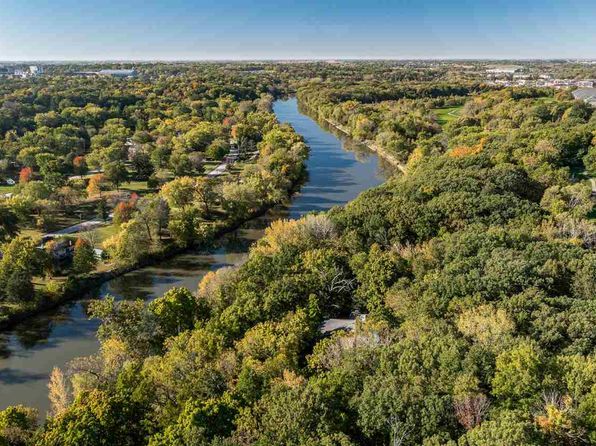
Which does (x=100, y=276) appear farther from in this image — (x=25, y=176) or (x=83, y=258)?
(x=25, y=176)

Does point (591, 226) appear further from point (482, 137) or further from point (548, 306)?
point (482, 137)

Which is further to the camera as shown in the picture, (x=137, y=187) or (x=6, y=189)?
(x=137, y=187)

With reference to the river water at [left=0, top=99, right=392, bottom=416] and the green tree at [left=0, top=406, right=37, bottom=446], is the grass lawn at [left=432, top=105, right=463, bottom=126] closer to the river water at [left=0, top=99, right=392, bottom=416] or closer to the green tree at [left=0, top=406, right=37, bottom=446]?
the river water at [left=0, top=99, right=392, bottom=416]

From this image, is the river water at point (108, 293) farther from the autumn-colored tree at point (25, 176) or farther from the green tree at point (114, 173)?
the autumn-colored tree at point (25, 176)

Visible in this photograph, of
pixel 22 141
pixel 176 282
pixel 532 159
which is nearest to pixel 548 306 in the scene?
pixel 176 282

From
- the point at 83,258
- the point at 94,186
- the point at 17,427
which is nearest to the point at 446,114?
the point at 94,186

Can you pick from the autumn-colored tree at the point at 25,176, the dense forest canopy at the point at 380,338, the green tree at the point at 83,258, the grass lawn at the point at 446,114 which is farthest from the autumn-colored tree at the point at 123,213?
the grass lawn at the point at 446,114

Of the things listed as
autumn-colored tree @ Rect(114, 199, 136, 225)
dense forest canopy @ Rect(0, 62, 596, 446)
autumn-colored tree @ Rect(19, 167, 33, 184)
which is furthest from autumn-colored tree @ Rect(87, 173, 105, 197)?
dense forest canopy @ Rect(0, 62, 596, 446)
